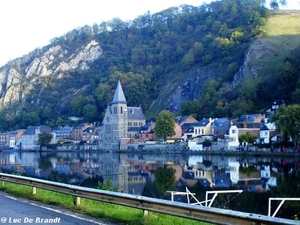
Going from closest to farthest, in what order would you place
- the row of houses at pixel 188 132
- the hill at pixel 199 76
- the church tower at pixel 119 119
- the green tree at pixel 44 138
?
1. the row of houses at pixel 188 132
2. the hill at pixel 199 76
3. the church tower at pixel 119 119
4. the green tree at pixel 44 138

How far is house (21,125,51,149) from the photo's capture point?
494ft

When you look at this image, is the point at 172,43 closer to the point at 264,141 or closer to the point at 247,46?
the point at 247,46

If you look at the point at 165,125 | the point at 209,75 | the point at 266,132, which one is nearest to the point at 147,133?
the point at 165,125

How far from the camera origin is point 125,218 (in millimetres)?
10844

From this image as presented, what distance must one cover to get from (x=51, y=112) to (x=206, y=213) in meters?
171

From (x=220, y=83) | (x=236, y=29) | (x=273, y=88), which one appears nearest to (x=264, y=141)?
(x=273, y=88)

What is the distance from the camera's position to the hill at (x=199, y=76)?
106812mm

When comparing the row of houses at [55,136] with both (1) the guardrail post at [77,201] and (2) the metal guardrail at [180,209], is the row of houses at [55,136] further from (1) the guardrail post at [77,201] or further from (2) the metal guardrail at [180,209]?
(2) the metal guardrail at [180,209]

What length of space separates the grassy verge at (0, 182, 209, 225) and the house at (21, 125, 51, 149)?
13578 centimetres

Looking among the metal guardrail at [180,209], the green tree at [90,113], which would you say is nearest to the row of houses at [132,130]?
the green tree at [90,113]

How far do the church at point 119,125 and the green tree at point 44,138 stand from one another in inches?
759

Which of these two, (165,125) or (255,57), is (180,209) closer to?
(165,125)

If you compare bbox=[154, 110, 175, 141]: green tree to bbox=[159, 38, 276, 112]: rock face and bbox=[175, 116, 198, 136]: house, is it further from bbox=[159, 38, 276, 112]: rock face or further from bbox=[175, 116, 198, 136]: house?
bbox=[159, 38, 276, 112]: rock face

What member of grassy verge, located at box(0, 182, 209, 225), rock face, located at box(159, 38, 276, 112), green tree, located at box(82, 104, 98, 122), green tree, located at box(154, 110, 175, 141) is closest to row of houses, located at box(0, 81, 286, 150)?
green tree, located at box(154, 110, 175, 141)
